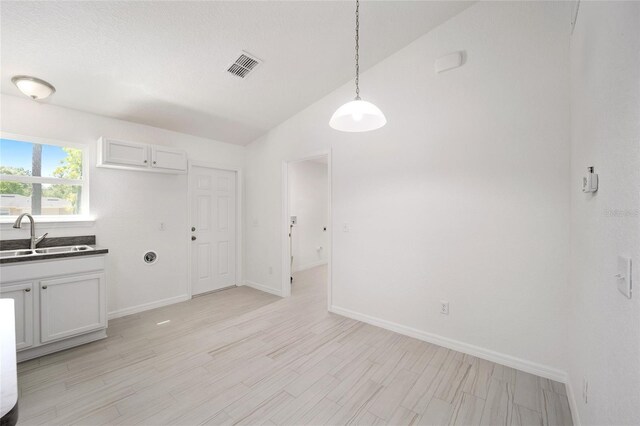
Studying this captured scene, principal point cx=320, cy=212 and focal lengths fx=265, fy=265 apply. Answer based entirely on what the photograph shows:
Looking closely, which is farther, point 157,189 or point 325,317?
point 157,189

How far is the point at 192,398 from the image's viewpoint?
1.93 metres

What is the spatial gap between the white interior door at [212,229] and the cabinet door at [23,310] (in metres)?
1.87

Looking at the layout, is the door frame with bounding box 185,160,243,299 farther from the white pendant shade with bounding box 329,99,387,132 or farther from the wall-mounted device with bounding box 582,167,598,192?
the wall-mounted device with bounding box 582,167,598,192

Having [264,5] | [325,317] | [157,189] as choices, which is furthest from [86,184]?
[325,317]

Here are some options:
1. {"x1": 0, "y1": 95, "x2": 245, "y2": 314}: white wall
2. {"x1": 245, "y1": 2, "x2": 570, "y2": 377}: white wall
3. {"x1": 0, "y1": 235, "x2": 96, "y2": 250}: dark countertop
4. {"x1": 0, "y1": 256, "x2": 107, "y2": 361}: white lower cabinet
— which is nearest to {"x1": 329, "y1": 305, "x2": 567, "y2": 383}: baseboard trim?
{"x1": 245, "y1": 2, "x2": 570, "y2": 377}: white wall

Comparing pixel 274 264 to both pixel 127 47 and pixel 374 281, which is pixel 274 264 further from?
pixel 127 47

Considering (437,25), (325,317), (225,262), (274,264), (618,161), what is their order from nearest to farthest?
(618,161) < (437,25) < (325,317) < (274,264) < (225,262)

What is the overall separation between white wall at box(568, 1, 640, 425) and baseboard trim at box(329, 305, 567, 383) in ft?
1.48

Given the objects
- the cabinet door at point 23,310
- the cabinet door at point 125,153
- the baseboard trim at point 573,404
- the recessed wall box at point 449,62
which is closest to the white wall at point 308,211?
the cabinet door at point 125,153

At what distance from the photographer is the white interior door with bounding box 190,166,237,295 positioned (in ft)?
13.7

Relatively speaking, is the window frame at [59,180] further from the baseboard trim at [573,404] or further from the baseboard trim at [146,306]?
the baseboard trim at [573,404]

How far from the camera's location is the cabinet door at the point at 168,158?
3406mm

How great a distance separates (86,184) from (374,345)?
3753 mm

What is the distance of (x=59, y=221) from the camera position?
9.59ft
